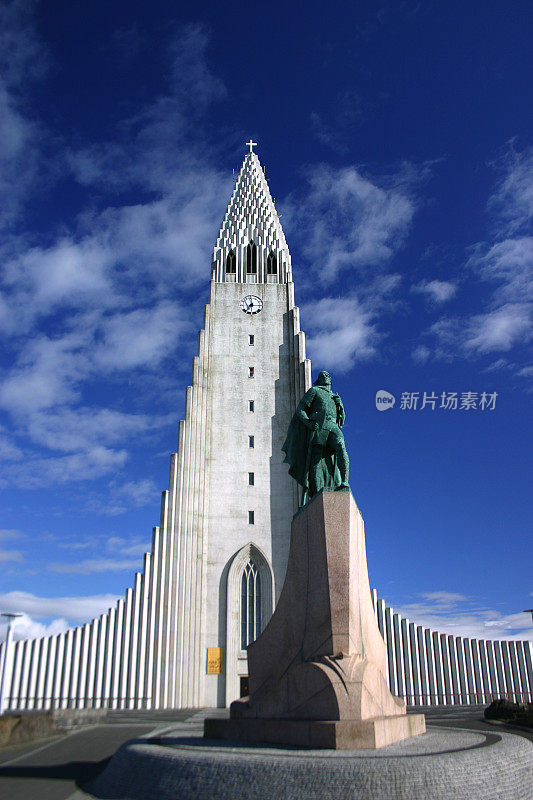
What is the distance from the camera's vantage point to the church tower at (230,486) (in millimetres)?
27438

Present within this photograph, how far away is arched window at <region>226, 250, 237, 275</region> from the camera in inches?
1497

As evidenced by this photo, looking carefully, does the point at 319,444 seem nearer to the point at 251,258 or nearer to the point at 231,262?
the point at 231,262

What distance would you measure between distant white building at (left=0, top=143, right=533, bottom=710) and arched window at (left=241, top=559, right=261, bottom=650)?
50mm

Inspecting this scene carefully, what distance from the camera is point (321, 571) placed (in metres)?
9.61

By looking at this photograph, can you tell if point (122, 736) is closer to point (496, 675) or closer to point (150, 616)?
point (150, 616)

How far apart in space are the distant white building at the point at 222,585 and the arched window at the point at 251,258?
2062mm

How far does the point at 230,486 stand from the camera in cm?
3092

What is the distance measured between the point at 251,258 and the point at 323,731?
33.9 metres

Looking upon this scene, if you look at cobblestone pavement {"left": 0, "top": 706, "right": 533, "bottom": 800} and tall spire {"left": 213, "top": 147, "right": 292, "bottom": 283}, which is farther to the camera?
tall spire {"left": 213, "top": 147, "right": 292, "bottom": 283}

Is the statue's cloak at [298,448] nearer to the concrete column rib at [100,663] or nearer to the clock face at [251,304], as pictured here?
the concrete column rib at [100,663]

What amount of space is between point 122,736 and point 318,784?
10.9 metres

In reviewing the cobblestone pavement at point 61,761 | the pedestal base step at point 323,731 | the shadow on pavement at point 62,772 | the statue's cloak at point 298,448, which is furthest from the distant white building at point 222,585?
the pedestal base step at point 323,731

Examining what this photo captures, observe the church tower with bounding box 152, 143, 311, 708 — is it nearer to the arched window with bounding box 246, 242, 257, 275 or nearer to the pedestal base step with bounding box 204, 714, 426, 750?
the arched window with bounding box 246, 242, 257, 275

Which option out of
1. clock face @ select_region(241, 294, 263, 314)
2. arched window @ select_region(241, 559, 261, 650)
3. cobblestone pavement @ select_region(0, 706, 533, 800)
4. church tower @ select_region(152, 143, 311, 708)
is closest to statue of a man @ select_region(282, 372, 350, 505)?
cobblestone pavement @ select_region(0, 706, 533, 800)
